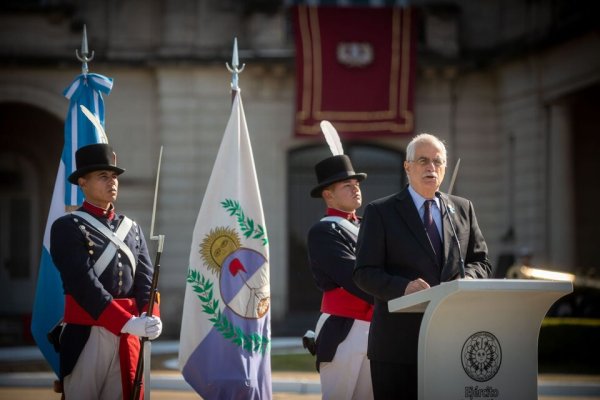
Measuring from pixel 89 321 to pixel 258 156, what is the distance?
1581 centimetres

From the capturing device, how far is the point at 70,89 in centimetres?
957

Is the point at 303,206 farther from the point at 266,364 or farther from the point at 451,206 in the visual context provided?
the point at 451,206

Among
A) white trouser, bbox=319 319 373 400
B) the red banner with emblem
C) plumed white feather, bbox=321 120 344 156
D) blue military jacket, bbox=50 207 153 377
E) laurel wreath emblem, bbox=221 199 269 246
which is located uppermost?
the red banner with emblem

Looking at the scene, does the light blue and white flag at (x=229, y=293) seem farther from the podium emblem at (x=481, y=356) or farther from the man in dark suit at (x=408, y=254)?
the podium emblem at (x=481, y=356)

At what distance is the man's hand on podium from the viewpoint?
5812mm

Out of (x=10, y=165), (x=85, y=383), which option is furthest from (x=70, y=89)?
(x=10, y=165)

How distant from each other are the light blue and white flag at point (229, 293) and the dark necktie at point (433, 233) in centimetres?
260

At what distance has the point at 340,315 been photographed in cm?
809

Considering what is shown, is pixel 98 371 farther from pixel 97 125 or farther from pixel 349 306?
pixel 97 125

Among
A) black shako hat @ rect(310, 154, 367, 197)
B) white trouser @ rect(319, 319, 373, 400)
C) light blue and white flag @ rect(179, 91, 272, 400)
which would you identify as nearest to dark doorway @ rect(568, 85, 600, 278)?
light blue and white flag @ rect(179, 91, 272, 400)

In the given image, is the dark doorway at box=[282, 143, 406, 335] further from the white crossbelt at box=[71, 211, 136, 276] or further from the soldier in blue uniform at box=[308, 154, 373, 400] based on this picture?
the white crossbelt at box=[71, 211, 136, 276]

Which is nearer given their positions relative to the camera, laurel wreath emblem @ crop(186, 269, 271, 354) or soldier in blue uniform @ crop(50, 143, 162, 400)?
soldier in blue uniform @ crop(50, 143, 162, 400)

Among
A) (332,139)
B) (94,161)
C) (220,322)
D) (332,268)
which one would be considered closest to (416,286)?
(332,268)

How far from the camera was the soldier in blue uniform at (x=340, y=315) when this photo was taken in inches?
315
